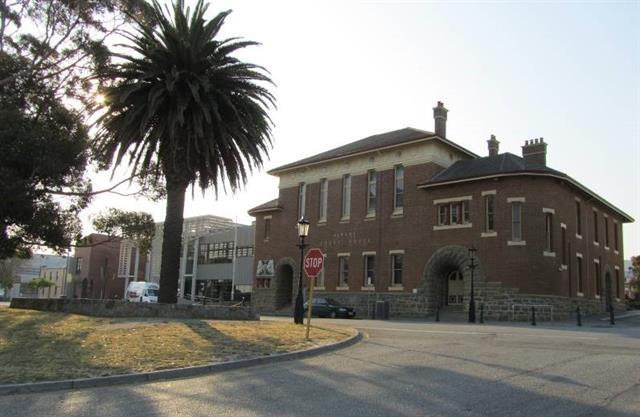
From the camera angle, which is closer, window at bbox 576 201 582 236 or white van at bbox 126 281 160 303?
window at bbox 576 201 582 236

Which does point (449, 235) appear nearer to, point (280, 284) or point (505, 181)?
point (505, 181)

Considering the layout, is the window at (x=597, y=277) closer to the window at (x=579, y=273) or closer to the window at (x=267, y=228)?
the window at (x=579, y=273)

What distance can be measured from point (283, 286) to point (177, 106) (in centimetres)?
2912

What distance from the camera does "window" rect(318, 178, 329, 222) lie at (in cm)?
4748

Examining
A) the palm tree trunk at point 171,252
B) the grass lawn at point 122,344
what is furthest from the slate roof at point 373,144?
the grass lawn at point 122,344

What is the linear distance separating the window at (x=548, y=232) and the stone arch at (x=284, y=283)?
21193mm

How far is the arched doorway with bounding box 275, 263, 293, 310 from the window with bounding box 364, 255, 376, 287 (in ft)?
28.8

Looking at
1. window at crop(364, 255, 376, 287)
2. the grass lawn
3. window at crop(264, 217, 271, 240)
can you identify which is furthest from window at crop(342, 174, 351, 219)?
the grass lawn

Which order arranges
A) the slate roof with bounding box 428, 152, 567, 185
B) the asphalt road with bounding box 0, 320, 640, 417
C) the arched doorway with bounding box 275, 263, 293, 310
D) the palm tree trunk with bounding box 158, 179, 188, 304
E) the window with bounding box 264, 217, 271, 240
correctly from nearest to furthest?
1. the asphalt road with bounding box 0, 320, 640, 417
2. the palm tree trunk with bounding box 158, 179, 188, 304
3. the slate roof with bounding box 428, 152, 567, 185
4. the arched doorway with bounding box 275, 263, 293, 310
5. the window with bounding box 264, 217, 271, 240

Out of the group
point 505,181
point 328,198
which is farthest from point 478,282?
point 328,198

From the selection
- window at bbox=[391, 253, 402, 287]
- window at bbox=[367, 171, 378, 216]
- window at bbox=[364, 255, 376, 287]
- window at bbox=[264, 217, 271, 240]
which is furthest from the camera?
window at bbox=[264, 217, 271, 240]

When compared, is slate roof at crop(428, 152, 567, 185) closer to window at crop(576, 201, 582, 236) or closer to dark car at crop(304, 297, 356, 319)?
window at crop(576, 201, 582, 236)

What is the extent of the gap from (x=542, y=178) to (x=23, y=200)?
27.4m

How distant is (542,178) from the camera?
35156 mm
